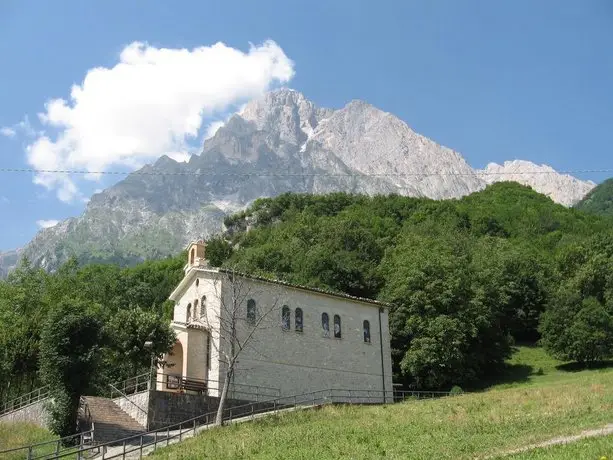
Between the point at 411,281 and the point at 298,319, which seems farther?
the point at 411,281

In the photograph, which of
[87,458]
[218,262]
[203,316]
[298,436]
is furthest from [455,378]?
[218,262]

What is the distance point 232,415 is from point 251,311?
6.57 m

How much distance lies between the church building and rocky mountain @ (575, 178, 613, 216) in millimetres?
88780

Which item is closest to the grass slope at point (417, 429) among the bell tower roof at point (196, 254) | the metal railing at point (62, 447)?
the metal railing at point (62, 447)

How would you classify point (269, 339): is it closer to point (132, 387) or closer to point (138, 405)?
point (132, 387)

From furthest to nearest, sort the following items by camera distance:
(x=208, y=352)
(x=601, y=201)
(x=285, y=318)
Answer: (x=601, y=201) → (x=285, y=318) → (x=208, y=352)

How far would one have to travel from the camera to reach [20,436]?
30062 millimetres

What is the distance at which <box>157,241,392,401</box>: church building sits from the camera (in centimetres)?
3828

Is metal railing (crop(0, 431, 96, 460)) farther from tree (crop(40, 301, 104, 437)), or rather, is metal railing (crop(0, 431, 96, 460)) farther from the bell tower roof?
the bell tower roof

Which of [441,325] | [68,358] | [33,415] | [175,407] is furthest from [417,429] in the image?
[441,325]

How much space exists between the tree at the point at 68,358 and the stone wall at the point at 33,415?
2.09 metres

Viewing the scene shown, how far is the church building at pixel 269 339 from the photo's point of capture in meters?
38.3

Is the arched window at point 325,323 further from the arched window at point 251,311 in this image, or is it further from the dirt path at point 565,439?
the dirt path at point 565,439

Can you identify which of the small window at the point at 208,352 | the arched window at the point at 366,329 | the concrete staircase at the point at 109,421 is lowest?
the concrete staircase at the point at 109,421
